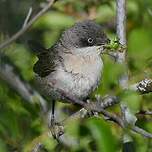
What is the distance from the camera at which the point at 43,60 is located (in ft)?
16.4

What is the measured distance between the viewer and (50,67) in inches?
188

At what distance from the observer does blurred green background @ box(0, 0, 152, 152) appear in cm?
267

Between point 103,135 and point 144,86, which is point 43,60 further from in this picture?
point 103,135

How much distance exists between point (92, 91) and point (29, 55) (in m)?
1.08

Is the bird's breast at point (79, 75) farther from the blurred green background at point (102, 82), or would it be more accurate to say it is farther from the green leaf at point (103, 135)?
the green leaf at point (103, 135)

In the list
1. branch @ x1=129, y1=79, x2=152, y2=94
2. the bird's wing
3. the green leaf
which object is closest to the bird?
the bird's wing

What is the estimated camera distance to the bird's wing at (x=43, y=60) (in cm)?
481

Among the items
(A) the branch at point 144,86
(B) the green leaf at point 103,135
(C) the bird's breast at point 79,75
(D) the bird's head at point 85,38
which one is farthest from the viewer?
(D) the bird's head at point 85,38

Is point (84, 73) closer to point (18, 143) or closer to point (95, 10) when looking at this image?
point (18, 143)

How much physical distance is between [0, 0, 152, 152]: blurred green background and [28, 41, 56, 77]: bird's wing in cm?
15

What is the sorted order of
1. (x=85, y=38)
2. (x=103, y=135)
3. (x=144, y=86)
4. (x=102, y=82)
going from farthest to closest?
(x=85, y=38) → (x=144, y=86) → (x=102, y=82) → (x=103, y=135)

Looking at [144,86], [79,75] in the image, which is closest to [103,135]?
[144,86]

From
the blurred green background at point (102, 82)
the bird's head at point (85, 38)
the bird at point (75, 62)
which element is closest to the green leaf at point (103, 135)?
the blurred green background at point (102, 82)

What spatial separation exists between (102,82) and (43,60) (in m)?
2.04
